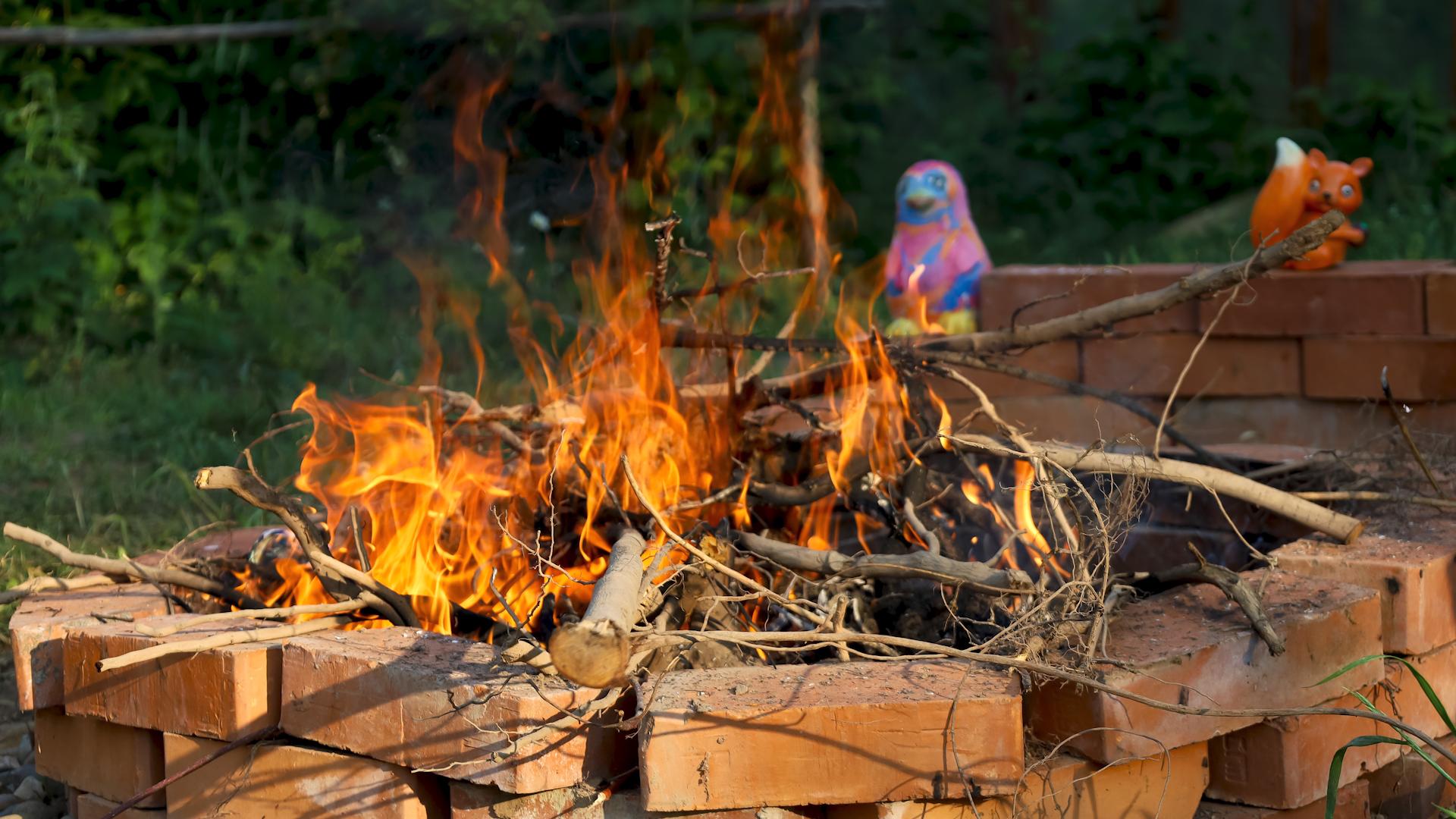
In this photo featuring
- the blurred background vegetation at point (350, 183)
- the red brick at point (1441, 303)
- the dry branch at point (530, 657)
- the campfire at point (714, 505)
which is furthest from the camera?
the blurred background vegetation at point (350, 183)

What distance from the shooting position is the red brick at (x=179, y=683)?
7.57ft

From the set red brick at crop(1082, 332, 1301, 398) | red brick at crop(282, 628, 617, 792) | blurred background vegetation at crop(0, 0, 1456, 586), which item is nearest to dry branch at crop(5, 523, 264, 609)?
red brick at crop(282, 628, 617, 792)

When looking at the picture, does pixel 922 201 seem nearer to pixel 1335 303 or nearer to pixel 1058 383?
pixel 1335 303

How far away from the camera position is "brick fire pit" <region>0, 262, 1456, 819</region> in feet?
6.61

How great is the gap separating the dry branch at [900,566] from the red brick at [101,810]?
1.18 metres

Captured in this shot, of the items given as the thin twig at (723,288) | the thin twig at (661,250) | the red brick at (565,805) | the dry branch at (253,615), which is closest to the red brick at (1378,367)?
the thin twig at (723,288)

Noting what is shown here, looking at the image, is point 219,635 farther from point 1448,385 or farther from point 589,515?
point 1448,385

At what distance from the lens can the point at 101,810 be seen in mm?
2594

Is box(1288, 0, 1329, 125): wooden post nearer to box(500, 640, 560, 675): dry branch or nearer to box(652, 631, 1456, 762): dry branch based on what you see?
box(652, 631, 1456, 762): dry branch

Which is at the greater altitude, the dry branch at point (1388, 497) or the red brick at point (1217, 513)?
the dry branch at point (1388, 497)

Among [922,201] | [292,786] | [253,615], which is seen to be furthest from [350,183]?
[292,786]

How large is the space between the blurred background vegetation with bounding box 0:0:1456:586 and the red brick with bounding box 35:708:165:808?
1778 millimetres

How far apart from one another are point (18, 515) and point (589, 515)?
236 cm

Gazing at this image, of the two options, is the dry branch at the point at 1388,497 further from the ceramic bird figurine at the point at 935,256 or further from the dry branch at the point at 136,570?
the dry branch at the point at 136,570
